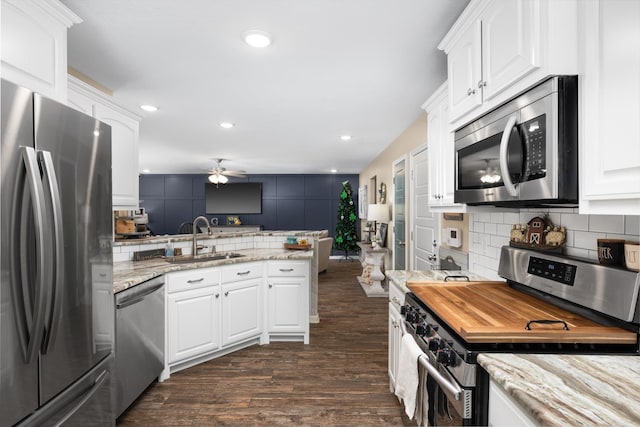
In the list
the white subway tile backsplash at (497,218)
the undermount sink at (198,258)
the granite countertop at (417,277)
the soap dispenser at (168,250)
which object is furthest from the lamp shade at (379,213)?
the soap dispenser at (168,250)

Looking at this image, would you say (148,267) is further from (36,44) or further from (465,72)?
(465,72)

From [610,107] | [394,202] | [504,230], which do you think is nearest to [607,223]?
[610,107]

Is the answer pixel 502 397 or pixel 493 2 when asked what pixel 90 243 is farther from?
pixel 493 2

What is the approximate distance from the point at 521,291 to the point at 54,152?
223 centimetres

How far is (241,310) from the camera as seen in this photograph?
3.03 metres

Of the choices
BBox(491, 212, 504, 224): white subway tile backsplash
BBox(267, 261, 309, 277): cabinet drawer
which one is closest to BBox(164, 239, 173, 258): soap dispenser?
BBox(267, 261, 309, 277): cabinet drawer

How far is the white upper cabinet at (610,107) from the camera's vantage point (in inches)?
35.2

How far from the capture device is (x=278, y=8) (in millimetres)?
1703

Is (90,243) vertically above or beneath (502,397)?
above

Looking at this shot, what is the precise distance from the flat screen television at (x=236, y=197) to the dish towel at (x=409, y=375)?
26.7 ft

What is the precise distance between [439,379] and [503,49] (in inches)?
52.9

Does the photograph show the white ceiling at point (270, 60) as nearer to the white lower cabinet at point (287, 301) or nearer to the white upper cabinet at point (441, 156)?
the white upper cabinet at point (441, 156)

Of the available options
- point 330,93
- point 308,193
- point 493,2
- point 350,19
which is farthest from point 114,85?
point 308,193

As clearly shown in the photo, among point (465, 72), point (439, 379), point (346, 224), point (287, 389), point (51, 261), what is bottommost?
point (287, 389)
